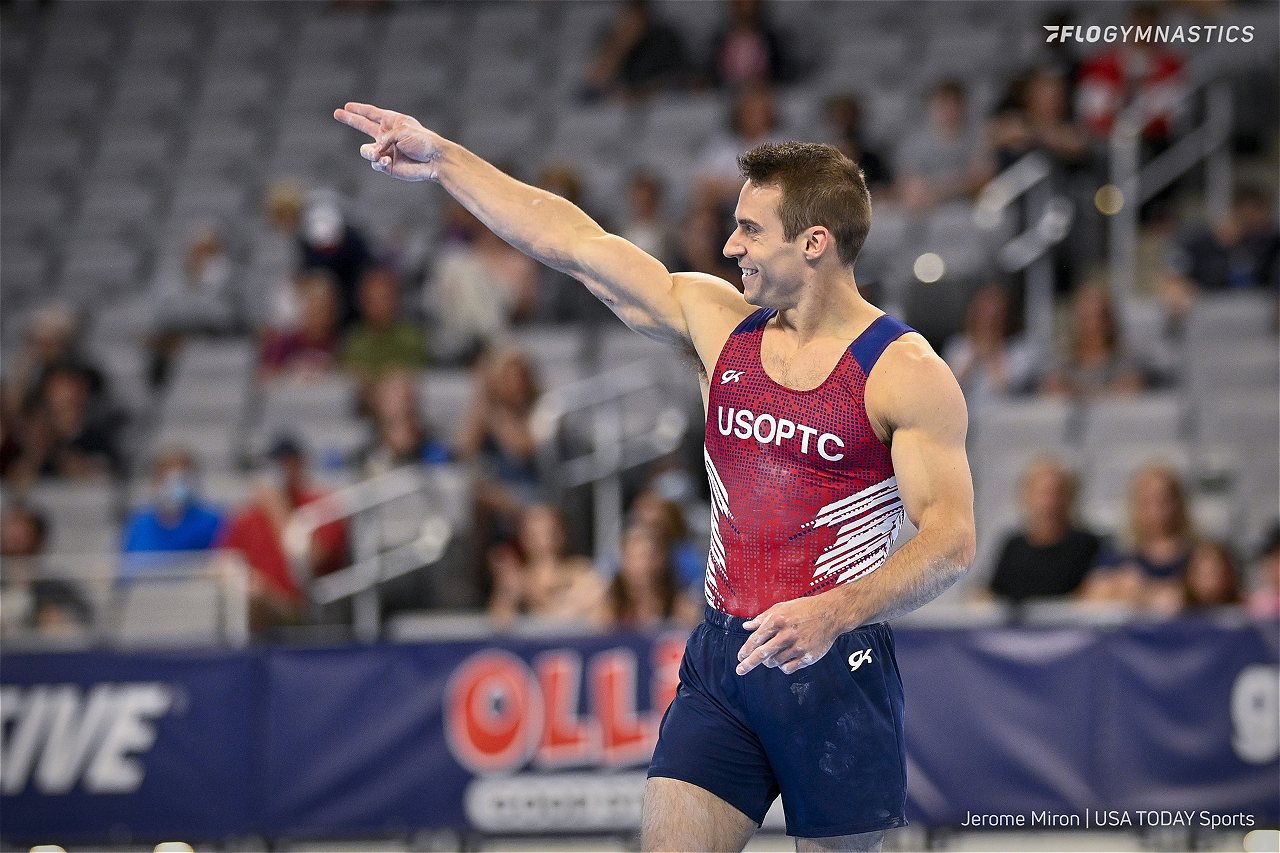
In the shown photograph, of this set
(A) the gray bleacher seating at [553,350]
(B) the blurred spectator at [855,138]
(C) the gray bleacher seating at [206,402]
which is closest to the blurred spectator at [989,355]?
(B) the blurred spectator at [855,138]

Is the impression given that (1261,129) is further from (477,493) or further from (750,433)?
(750,433)

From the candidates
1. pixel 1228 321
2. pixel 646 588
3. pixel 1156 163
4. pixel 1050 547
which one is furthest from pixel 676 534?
pixel 1156 163

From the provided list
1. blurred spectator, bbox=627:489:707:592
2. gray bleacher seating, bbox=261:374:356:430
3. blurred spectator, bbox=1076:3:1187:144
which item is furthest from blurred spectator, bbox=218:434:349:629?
blurred spectator, bbox=1076:3:1187:144

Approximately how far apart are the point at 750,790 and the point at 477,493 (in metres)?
6.41

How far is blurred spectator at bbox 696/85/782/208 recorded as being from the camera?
13.2m

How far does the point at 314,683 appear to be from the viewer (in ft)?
31.6

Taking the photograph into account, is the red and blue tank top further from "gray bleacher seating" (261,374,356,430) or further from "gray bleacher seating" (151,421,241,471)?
"gray bleacher seating" (151,421,241,471)

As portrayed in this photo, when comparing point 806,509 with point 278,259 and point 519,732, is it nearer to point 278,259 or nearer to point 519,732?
point 519,732

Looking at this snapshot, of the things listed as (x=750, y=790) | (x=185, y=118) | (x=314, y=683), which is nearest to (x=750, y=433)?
(x=750, y=790)

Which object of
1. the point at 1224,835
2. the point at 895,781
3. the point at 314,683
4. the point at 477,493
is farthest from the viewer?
the point at 477,493

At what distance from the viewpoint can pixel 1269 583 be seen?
970 cm

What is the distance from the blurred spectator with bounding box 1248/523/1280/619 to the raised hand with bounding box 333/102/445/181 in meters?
5.72

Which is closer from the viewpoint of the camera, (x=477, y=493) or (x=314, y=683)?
(x=314, y=683)

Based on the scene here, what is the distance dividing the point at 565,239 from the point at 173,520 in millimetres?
7026
